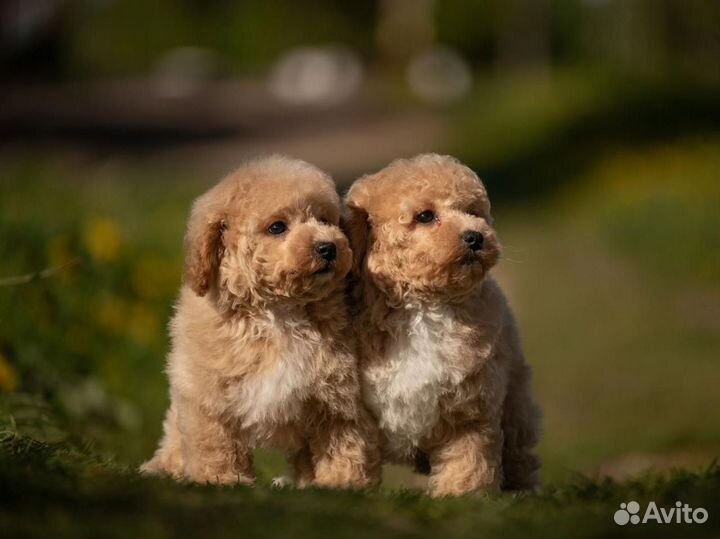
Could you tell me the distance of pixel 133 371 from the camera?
751 cm

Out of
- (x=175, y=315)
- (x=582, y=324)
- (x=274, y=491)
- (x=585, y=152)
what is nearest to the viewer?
(x=274, y=491)

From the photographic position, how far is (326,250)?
4.68m

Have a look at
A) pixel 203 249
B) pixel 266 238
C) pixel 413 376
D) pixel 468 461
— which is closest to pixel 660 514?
pixel 468 461

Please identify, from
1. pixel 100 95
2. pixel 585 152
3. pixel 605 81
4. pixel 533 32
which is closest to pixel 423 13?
pixel 533 32

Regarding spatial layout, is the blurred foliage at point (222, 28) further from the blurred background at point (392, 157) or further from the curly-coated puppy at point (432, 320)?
the curly-coated puppy at point (432, 320)

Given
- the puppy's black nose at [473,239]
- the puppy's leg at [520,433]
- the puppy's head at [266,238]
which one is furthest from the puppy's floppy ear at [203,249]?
the puppy's leg at [520,433]

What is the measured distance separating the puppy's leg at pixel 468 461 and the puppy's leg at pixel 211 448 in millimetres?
760

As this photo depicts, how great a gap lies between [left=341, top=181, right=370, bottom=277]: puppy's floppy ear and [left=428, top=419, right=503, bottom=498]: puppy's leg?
782mm

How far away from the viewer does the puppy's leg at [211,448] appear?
4.83 metres

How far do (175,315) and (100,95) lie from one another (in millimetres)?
25719

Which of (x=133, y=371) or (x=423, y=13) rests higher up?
(x=423, y=13)

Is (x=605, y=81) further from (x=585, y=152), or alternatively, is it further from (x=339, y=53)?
(x=339, y=53)

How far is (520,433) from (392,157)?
47.4 feet

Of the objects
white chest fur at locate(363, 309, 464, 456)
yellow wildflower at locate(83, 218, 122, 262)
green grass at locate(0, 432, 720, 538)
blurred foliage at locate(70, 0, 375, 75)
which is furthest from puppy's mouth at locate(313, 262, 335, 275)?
blurred foliage at locate(70, 0, 375, 75)
